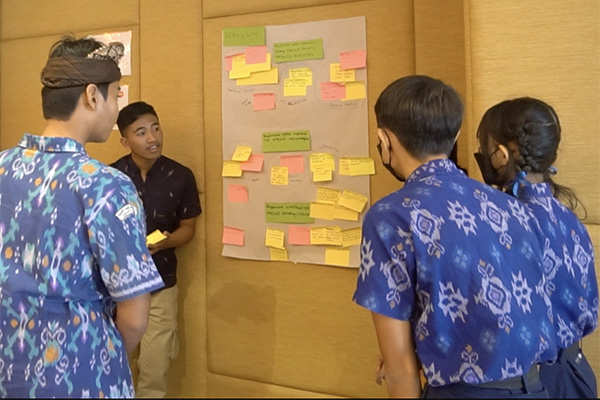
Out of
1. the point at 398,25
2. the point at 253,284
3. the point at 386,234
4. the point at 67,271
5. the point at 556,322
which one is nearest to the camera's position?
the point at 386,234

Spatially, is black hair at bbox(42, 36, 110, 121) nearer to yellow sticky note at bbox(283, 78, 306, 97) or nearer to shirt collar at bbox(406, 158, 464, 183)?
shirt collar at bbox(406, 158, 464, 183)

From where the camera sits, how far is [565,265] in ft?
4.48

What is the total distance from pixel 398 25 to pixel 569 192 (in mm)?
1177

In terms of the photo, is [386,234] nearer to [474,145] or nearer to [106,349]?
[106,349]

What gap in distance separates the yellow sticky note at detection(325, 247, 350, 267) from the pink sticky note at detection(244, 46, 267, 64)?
1.05 metres

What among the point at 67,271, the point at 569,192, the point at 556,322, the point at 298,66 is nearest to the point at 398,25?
the point at 298,66

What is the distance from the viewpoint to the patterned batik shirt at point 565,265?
1.36 meters

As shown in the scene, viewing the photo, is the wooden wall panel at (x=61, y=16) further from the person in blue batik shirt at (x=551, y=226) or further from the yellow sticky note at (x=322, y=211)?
the person in blue batik shirt at (x=551, y=226)

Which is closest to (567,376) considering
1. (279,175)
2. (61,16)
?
(279,175)

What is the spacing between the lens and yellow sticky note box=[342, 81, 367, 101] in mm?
2607

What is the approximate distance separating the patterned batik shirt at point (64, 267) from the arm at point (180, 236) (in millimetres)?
1338

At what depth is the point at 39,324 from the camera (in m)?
1.32

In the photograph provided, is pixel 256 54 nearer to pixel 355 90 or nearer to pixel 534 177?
pixel 355 90

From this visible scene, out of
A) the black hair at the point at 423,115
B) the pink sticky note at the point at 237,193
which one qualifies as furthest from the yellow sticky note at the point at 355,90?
the black hair at the point at 423,115
